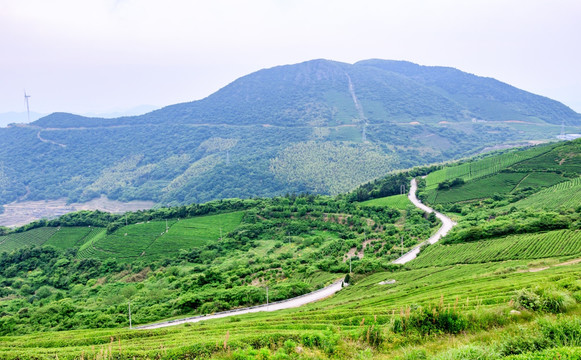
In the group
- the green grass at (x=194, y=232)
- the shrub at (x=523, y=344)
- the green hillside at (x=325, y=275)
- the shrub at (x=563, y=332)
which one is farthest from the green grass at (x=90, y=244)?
the shrub at (x=563, y=332)

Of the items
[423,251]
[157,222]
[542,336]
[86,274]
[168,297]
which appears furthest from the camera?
[157,222]

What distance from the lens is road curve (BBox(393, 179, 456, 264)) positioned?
63150mm

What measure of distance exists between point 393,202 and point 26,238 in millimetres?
99464

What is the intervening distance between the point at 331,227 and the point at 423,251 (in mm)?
33199

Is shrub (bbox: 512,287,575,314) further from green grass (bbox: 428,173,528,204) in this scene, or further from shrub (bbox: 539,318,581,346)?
green grass (bbox: 428,173,528,204)

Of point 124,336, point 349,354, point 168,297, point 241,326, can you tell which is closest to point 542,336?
point 349,354

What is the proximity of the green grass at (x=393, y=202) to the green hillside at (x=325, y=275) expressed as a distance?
33.8 inches

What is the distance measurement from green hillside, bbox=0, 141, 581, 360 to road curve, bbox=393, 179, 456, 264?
1983 mm

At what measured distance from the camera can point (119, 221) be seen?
10494 centimetres

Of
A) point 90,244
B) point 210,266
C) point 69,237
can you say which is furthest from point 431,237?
point 69,237

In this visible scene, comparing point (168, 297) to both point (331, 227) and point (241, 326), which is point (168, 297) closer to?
point (241, 326)

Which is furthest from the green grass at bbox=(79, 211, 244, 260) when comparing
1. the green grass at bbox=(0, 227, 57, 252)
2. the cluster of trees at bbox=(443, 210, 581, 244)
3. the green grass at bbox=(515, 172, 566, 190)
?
the green grass at bbox=(515, 172, 566, 190)

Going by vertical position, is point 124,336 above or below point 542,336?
below

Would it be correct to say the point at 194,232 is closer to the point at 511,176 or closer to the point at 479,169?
the point at 511,176
